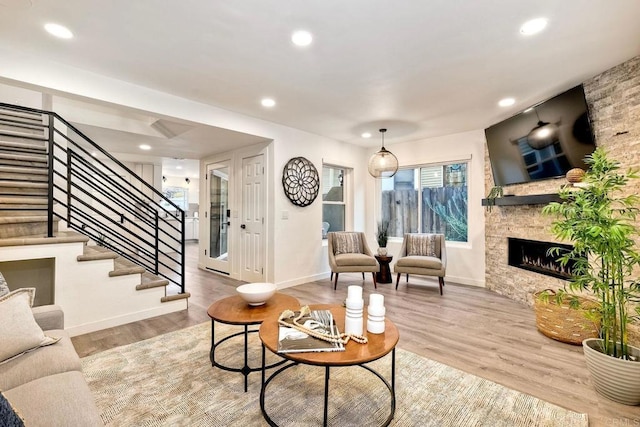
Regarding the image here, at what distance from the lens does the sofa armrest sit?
1.68 metres

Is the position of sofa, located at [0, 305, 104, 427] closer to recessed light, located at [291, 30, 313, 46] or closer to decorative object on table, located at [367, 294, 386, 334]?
decorative object on table, located at [367, 294, 386, 334]

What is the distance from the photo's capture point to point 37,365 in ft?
4.35

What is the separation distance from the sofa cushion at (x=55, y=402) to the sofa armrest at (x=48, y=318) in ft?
1.94

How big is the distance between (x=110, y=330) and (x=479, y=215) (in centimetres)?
485

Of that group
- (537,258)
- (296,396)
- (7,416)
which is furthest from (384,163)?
(7,416)

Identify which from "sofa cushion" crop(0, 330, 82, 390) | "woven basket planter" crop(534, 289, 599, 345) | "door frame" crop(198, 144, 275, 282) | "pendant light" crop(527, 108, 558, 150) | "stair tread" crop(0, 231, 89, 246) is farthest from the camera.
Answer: "door frame" crop(198, 144, 275, 282)

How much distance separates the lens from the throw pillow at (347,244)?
186 inches

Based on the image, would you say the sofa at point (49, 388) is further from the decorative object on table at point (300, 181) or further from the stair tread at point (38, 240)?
the decorative object on table at point (300, 181)

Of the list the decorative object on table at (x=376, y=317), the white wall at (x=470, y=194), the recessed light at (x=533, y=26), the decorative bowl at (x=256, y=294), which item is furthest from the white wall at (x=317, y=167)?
the decorative object on table at (x=376, y=317)

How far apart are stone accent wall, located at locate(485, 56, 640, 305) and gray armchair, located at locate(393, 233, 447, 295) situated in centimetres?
74

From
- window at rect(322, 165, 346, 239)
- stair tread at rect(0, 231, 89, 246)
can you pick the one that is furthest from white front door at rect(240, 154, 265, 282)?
stair tread at rect(0, 231, 89, 246)

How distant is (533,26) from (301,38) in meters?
1.61

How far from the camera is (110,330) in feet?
9.04

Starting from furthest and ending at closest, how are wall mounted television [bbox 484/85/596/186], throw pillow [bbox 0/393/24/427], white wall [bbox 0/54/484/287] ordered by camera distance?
white wall [bbox 0/54/484/287]
wall mounted television [bbox 484/85/596/186]
throw pillow [bbox 0/393/24/427]
